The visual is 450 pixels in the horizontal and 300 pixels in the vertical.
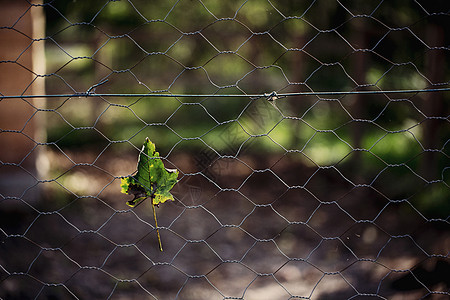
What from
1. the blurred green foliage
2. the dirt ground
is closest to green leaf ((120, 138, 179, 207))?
the dirt ground

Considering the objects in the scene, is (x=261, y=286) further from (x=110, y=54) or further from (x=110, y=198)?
(x=110, y=54)

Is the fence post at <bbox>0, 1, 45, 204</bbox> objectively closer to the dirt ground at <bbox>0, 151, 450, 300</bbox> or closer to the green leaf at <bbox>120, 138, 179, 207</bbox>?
the dirt ground at <bbox>0, 151, 450, 300</bbox>

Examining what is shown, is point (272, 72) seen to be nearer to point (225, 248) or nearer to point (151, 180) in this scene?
point (225, 248)

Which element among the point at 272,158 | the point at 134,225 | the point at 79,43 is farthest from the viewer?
the point at 79,43

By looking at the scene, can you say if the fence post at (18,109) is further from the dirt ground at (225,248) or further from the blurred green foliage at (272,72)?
the blurred green foliage at (272,72)

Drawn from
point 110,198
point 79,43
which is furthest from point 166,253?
point 79,43

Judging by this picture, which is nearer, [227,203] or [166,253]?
[166,253]
